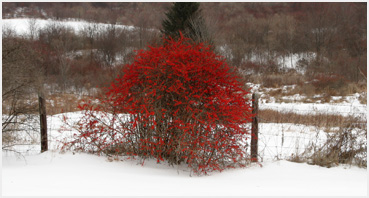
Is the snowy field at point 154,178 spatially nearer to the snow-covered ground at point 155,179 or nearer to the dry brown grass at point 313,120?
the snow-covered ground at point 155,179

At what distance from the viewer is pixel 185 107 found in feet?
15.4

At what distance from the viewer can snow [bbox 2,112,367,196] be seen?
12.7ft

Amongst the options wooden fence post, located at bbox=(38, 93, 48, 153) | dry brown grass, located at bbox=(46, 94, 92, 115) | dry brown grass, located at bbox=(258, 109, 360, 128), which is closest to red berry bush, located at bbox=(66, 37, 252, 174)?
wooden fence post, located at bbox=(38, 93, 48, 153)

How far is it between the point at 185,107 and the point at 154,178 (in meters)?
1.14

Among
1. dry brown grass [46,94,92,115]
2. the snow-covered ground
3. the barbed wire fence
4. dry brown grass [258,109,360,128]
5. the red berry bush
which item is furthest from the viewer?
dry brown grass [46,94,92,115]

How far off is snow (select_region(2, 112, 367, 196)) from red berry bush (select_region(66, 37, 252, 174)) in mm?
323

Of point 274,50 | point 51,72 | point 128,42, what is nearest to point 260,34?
point 274,50

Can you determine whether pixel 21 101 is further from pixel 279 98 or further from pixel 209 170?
pixel 279 98

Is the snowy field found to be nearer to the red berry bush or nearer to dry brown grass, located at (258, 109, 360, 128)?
the red berry bush

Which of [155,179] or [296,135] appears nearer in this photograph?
[155,179]

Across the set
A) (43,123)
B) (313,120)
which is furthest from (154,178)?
(313,120)

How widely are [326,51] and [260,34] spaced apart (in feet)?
30.0

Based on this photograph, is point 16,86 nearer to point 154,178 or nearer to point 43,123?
point 43,123

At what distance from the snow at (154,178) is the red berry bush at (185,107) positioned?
0.32m
